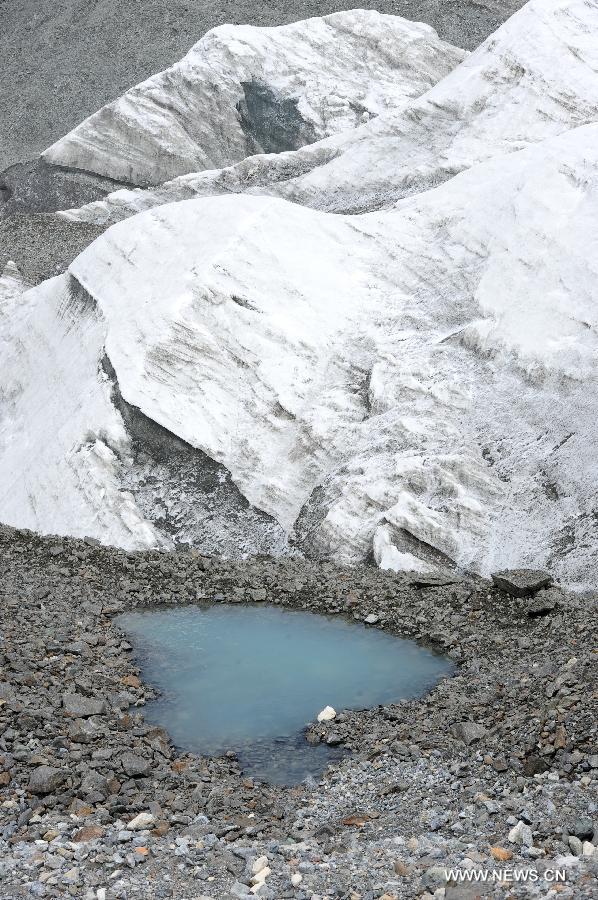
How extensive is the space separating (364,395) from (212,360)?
3665mm

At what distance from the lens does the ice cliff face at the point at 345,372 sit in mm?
20234

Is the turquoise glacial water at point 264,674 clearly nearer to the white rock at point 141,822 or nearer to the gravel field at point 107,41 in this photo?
the white rock at point 141,822

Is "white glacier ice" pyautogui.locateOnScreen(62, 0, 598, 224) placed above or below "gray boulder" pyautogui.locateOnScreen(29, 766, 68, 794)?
above

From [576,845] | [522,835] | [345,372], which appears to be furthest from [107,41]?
[576,845]

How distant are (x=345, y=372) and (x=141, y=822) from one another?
44.2 feet

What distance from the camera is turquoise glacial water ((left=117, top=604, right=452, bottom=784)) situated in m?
14.2

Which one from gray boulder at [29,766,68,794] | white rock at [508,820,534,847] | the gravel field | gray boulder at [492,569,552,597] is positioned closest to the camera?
white rock at [508,820,534,847]

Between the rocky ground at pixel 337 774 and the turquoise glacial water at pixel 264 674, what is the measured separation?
355mm

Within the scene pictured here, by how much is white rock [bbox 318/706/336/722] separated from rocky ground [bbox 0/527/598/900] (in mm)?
183

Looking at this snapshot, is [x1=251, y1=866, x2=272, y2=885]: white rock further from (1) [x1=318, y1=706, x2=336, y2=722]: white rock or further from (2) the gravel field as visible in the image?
(2) the gravel field

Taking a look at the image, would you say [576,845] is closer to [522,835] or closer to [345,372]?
[522,835]

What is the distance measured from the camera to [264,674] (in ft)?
54.2

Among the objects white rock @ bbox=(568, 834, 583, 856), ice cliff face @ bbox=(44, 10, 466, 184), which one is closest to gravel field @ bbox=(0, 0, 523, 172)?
ice cliff face @ bbox=(44, 10, 466, 184)

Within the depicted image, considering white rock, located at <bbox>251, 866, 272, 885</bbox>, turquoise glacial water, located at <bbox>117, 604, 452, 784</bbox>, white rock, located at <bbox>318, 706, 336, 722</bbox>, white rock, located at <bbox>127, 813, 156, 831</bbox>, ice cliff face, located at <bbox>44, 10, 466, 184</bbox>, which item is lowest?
turquoise glacial water, located at <bbox>117, 604, 452, 784</bbox>
